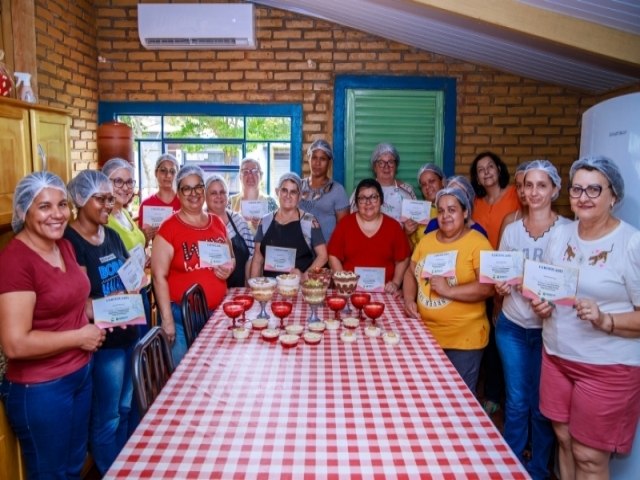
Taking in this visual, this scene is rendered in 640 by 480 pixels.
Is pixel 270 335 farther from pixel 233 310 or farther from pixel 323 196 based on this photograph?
pixel 323 196

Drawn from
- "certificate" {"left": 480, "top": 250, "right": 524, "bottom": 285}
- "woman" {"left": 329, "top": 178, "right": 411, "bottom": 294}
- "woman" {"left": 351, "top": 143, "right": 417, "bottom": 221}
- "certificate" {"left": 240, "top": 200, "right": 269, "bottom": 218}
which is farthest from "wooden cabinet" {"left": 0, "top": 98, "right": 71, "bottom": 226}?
"certificate" {"left": 480, "top": 250, "right": 524, "bottom": 285}

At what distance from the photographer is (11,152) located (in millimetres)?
2670

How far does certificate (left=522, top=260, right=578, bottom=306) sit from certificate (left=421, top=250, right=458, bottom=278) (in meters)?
0.42

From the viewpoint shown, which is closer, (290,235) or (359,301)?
(359,301)

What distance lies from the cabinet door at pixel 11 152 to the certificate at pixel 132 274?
0.72 metres

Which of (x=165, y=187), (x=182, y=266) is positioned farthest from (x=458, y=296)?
(x=165, y=187)

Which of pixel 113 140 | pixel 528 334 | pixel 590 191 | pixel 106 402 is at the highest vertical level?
pixel 113 140

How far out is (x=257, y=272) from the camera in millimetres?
3469

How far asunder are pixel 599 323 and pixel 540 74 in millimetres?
3103

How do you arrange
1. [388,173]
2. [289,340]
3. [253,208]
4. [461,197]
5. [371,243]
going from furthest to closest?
[388,173] → [253,208] → [371,243] → [461,197] → [289,340]

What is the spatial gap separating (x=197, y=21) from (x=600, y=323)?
398 centimetres

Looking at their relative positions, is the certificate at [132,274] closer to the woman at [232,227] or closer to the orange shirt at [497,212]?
the woman at [232,227]

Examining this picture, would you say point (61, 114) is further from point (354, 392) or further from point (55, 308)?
point (354, 392)

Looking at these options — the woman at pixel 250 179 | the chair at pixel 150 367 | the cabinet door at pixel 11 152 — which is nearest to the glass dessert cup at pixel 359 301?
the chair at pixel 150 367
